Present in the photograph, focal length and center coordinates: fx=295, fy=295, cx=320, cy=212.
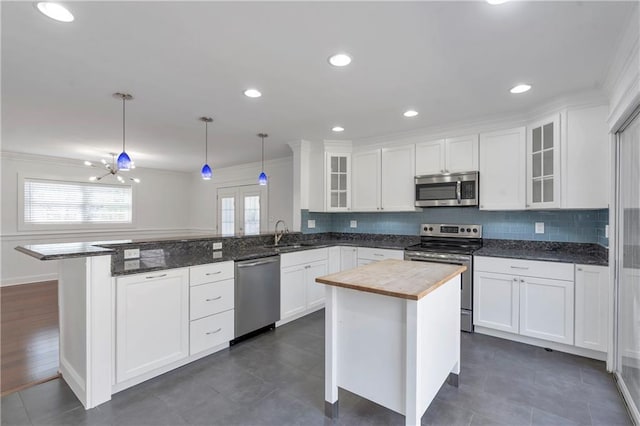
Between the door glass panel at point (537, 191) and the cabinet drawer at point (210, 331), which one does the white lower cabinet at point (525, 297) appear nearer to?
the door glass panel at point (537, 191)

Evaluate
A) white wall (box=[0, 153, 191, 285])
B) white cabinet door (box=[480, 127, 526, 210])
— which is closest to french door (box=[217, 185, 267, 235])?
white wall (box=[0, 153, 191, 285])

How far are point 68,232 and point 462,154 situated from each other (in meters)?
7.45

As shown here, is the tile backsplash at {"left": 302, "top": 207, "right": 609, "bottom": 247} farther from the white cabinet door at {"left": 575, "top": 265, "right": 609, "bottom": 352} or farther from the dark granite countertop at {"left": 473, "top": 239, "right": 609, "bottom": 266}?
the white cabinet door at {"left": 575, "top": 265, "right": 609, "bottom": 352}

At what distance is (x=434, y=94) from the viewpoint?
9.24ft

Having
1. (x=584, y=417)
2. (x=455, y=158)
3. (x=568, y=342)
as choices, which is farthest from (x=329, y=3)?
(x=568, y=342)

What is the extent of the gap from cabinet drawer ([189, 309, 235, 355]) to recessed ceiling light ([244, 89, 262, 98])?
214 cm

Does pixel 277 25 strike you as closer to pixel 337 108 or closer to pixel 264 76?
pixel 264 76

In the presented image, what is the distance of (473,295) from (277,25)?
10.6ft

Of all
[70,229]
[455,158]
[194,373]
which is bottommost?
[194,373]

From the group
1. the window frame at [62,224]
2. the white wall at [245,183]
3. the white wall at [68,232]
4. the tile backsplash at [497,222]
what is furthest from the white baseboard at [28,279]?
the tile backsplash at [497,222]

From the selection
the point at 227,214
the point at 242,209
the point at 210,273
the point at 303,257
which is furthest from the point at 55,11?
the point at 227,214

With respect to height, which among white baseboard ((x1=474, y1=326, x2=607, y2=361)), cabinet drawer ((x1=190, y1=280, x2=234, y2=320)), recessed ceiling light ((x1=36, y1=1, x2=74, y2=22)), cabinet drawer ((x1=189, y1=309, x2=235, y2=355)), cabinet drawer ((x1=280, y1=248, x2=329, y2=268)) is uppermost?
recessed ceiling light ((x1=36, y1=1, x2=74, y2=22))

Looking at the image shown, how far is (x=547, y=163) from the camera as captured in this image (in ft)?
10.0

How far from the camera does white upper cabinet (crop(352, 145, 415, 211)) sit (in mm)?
4105
